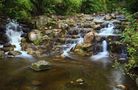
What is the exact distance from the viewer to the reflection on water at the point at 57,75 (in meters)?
10.5

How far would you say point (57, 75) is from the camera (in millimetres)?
11898

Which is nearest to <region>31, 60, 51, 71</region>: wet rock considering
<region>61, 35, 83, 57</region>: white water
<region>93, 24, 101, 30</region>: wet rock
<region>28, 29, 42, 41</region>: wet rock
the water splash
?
the water splash

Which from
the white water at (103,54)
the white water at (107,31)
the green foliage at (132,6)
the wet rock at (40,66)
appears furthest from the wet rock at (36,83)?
the green foliage at (132,6)

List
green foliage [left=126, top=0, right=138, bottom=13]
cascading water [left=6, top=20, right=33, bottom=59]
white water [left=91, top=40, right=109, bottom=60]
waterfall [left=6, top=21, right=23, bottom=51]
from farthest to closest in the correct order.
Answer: green foliage [left=126, top=0, right=138, bottom=13], waterfall [left=6, top=21, right=23, bottom=51], cascading water [left=6, top=20, right=33, bottom=59], white water [left=91, top=40, right=109, bottom=60]

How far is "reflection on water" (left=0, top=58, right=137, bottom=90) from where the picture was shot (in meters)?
10.5

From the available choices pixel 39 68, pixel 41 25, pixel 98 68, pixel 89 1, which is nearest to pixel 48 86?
pixel 39 68

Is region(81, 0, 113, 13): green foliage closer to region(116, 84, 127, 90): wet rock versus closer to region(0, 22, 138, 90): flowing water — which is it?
region(0, 22, 138, 90): flowing water

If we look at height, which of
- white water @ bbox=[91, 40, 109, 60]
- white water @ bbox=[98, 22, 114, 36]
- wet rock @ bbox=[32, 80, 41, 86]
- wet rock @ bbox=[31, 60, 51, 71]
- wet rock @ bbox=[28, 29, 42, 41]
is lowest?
white water @ bbox=[91, 40, 109, 60]

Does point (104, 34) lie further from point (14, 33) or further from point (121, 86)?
point (121, 86)

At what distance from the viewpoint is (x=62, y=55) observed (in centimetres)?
1574

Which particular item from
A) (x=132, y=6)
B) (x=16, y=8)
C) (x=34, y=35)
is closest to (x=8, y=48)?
(x=34, y=35)

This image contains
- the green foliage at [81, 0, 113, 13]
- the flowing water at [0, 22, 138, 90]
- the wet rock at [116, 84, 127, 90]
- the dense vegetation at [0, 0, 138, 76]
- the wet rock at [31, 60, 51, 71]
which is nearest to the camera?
the wet rock at [116, 84, 127, 90]

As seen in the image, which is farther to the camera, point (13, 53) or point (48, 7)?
point (48, 7)

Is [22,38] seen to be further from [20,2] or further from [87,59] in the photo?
[87,59]
